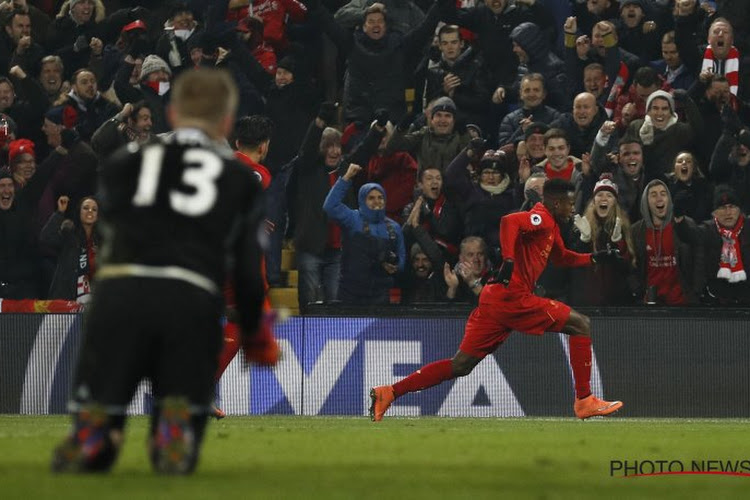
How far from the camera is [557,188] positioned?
13.6m

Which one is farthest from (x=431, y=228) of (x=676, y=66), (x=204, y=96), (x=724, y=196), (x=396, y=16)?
(x=204, y=96)

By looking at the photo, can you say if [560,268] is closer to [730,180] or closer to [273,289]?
[730,180]

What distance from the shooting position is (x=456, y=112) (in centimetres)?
1795

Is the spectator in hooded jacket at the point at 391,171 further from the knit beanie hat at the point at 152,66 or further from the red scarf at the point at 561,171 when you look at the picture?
the knit beanie hat at the point at 152,66

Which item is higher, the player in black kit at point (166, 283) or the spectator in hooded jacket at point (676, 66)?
the spectator in hooded jacket at point (676, 66)

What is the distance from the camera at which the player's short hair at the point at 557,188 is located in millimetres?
13578

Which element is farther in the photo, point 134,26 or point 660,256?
point 134,26

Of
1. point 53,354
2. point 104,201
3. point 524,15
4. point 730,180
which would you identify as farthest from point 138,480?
point 524,15

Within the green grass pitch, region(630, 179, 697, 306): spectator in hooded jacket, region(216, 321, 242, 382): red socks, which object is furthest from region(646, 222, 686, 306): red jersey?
region(216, 321, 242, 382): red socks

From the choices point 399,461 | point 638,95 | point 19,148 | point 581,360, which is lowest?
point 399,461

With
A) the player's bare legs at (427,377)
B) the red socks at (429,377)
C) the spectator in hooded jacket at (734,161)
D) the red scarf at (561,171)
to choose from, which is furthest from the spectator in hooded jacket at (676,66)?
the red socks at (429,377)

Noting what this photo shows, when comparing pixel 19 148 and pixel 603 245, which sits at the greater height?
pixel 19 148

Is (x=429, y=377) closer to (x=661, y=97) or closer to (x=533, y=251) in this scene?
(x=533, y=251)

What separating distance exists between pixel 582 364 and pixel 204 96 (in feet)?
26.4
